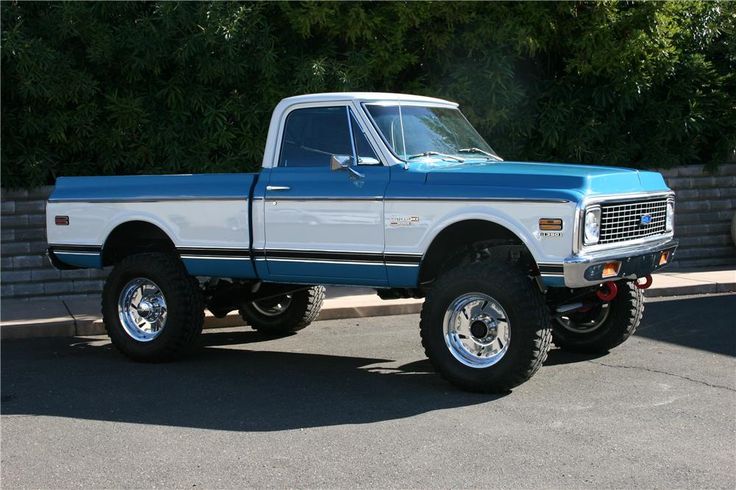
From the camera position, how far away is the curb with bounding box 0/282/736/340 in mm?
10891

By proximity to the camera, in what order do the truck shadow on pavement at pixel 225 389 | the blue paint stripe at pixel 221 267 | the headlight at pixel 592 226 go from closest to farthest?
1. the truck shadow on pavement at pixel 225 389
2. the headlight at pixel 592 226
3. the blue paint stripe at pixel 221 267

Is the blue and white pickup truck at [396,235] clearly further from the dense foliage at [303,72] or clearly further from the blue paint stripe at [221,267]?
the dense foliage at [303,72]

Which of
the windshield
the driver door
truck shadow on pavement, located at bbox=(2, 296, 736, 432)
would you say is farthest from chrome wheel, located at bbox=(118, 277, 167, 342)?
the windshield

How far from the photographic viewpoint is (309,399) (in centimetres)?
786

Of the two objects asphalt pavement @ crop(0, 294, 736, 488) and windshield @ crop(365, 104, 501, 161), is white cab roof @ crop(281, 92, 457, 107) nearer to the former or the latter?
windshield @ crop(365, 104, 501, 161)

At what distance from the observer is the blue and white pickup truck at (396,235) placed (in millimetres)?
7656

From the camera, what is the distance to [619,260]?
7.71 metres

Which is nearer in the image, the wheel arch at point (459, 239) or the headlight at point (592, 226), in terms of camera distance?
the headlight at point (592, 226)

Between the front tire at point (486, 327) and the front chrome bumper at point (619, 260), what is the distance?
38 centimetres

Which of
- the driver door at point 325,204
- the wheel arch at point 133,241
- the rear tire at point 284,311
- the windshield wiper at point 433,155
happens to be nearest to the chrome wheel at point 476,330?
the driver door at point 325,204

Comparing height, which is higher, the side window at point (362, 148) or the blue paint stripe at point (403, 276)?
the side window at point (362, 148)

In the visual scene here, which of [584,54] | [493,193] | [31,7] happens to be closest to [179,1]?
[31,7]

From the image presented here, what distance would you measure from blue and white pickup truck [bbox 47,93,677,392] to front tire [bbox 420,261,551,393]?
0.01 m

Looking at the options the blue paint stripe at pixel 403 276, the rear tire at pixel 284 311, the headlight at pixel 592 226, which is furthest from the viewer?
the rear tire at pixel 284 311
